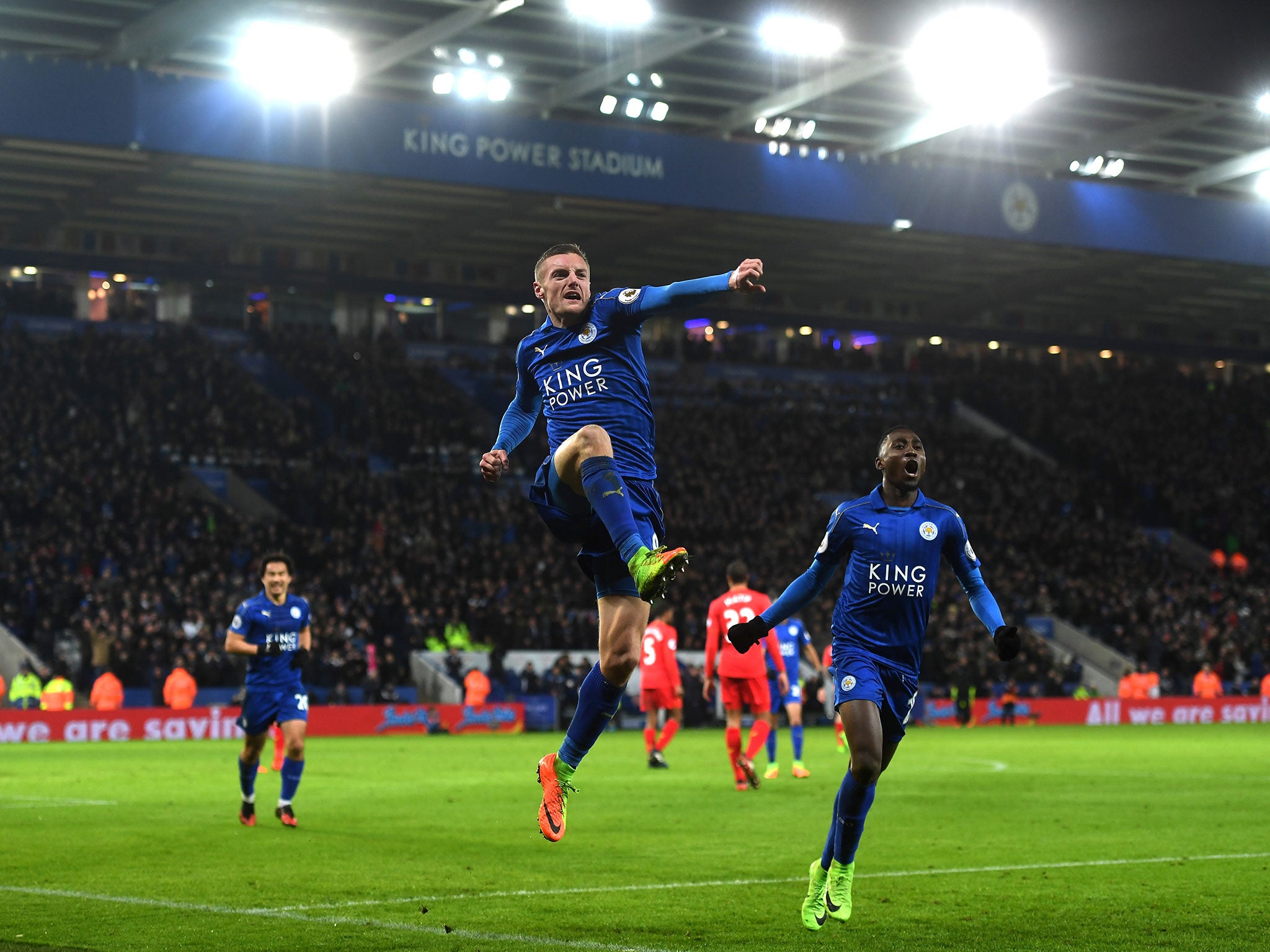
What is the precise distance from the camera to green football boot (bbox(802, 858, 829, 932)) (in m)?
8.58

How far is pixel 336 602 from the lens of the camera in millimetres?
33781

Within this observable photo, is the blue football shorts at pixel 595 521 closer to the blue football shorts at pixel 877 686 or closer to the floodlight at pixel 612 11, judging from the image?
the blue football shorts at pixel 877 686

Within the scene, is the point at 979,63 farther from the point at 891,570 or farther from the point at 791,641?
the point at 891,570

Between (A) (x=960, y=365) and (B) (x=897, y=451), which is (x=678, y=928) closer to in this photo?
(B) (x=897, y=451)

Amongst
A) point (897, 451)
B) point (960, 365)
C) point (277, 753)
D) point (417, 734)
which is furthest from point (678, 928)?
point (960, 365)

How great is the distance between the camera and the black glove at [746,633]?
26.6ft

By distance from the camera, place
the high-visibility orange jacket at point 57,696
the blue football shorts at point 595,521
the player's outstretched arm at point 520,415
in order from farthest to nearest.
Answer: the high-visibility orange jacket at point 57,696, the player's outstretched arm at point 520,415, the blue football shorts at point 595,521

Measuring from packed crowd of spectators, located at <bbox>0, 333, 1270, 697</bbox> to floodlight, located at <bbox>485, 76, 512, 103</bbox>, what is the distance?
33.5ft

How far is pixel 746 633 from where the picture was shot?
8203mm

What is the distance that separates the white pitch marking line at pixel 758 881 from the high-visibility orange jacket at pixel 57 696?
69.9 ft

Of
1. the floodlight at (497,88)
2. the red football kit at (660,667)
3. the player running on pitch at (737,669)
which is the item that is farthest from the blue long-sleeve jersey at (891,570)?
the floodlight at (497,88)

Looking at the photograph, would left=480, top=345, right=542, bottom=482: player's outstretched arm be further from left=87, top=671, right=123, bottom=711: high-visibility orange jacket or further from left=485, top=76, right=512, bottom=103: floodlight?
left=485, top=76, right=512, bottom=103: floodlight

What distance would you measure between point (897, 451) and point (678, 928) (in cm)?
282

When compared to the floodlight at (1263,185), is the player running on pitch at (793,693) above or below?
below
